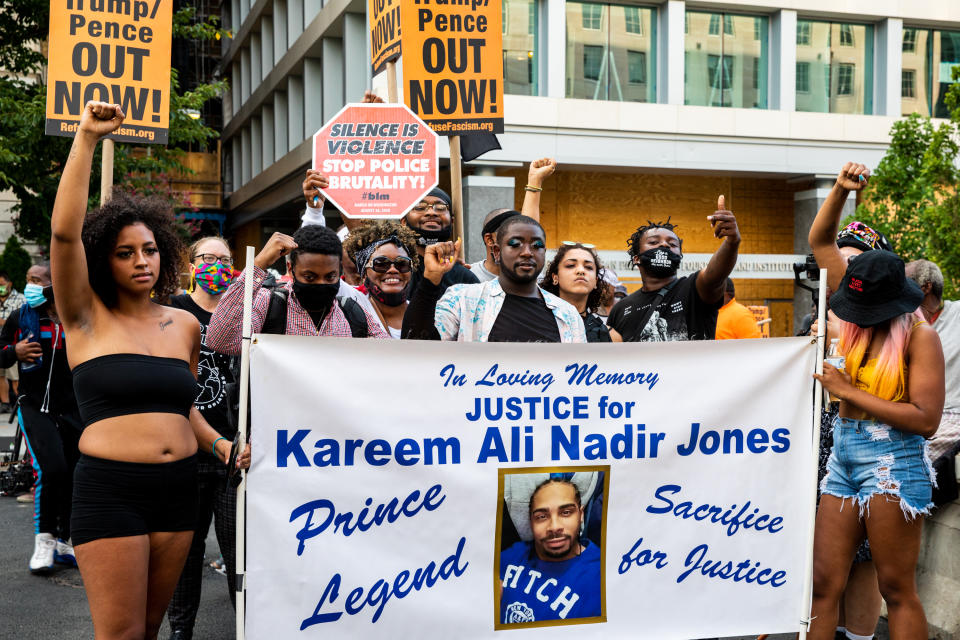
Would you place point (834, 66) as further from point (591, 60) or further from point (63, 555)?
point (63, 555)

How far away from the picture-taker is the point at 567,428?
3.75 meters

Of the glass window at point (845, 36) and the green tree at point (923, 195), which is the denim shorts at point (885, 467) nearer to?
the green tree at point (923, 195)

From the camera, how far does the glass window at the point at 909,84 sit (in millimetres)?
20141

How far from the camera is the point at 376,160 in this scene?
6.35 metres

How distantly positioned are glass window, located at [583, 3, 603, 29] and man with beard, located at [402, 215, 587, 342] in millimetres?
14791

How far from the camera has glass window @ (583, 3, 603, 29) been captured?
18.0 metres

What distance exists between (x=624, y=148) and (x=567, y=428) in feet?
49.2

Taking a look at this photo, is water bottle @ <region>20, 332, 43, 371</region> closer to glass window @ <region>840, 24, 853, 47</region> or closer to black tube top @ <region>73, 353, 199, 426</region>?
black tube top @ <region>73, 353, 199, 426</region>

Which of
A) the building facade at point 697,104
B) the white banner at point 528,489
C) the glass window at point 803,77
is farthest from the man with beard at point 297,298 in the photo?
the glass window at point 803,77

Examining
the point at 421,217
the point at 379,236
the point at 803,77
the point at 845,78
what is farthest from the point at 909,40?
the point at 379,236

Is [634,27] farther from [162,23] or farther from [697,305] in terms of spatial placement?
[697,305]

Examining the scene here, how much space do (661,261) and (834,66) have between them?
16.5 m

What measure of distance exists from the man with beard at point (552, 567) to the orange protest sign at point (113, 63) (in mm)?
3970

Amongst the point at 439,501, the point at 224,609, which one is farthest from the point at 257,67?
the point at 439,501
